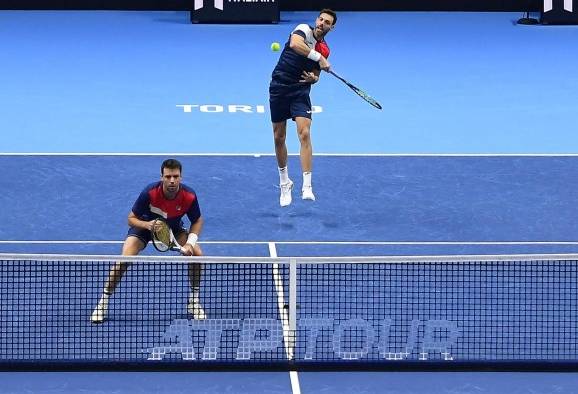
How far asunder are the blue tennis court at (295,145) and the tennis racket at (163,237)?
25.5 inches

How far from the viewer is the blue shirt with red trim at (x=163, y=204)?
1334 centimetres

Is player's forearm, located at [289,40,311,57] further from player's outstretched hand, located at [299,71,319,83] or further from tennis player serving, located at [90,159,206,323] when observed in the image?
tennis player serving, located at [90,159,206,323]

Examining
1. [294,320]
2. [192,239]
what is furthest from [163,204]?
[294,320]

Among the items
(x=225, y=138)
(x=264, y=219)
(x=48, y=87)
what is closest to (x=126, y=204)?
(x=264, y=219)

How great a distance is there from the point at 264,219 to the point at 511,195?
3.05 meters

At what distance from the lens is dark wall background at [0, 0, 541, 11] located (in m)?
28.3

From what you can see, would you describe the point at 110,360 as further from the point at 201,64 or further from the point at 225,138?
the point at 201,64

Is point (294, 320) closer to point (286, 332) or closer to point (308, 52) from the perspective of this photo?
point (286, 332)

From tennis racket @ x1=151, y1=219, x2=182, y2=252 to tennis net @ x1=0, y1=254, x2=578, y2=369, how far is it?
375mm

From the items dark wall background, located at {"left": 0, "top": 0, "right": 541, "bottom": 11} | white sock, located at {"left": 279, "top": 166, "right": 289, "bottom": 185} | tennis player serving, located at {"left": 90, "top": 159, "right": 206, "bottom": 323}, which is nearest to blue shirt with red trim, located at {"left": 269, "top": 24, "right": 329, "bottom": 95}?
white sock, located at {"left": 279, "top": 166, "right": 289, "bottom": 185}

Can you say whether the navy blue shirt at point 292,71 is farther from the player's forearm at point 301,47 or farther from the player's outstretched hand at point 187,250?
the player's outstretched hand at point 187,250

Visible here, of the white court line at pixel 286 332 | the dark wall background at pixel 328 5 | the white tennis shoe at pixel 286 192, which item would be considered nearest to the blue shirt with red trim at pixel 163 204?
the white court line at pixel 286 332

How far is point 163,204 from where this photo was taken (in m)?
13.4

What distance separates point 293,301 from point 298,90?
5322 mm
